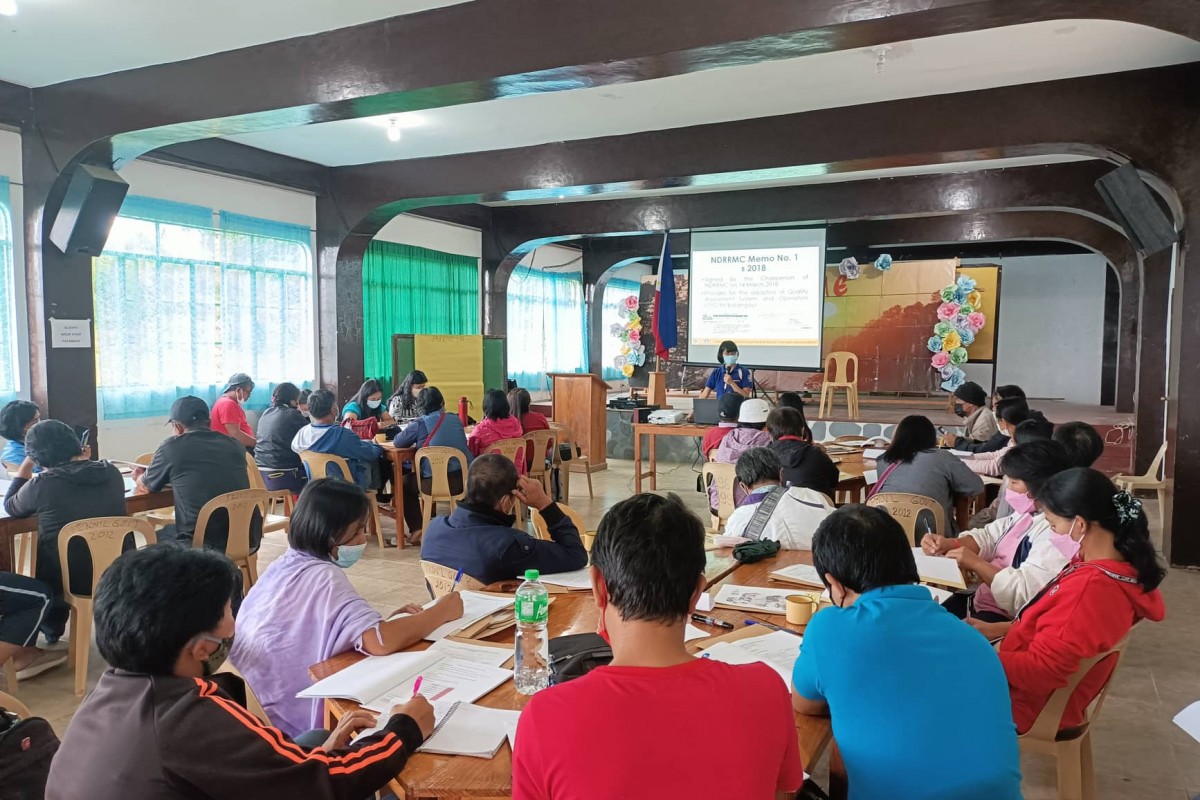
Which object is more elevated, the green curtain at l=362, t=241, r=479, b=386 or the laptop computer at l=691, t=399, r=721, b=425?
the green curtain at l=362, t=241, r=479, b=386

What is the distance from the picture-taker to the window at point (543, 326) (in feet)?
41.7

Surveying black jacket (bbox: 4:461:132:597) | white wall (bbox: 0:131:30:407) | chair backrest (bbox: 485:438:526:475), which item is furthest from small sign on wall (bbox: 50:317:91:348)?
chair backrest (bbox: 485:438:526:475)

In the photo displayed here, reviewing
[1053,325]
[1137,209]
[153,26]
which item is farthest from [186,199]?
[1053,325]

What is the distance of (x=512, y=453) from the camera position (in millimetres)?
5727

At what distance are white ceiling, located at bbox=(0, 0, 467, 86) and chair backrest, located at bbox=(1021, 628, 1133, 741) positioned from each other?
3.70m

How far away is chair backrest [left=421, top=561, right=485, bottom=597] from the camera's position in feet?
7.84

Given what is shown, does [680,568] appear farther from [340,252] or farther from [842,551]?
[340,252]

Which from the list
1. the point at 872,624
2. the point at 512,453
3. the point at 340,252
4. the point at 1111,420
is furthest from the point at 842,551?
the point at 1111,420

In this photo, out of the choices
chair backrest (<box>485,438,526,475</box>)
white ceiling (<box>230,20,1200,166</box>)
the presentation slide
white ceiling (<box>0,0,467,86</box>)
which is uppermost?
white ceiling (<box>230,20,1200,166</box>)

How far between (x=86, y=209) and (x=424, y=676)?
4885mm

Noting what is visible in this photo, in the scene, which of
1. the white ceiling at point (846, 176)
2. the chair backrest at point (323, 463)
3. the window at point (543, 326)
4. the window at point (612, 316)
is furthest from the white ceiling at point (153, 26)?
the window at point (612, 316)

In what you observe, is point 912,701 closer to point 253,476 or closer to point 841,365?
point 253,476

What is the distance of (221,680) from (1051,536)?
7.67ft

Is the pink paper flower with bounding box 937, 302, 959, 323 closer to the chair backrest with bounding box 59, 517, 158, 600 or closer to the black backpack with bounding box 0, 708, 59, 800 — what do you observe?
the chair backrest with bounding box 59, 517, 158, 600
